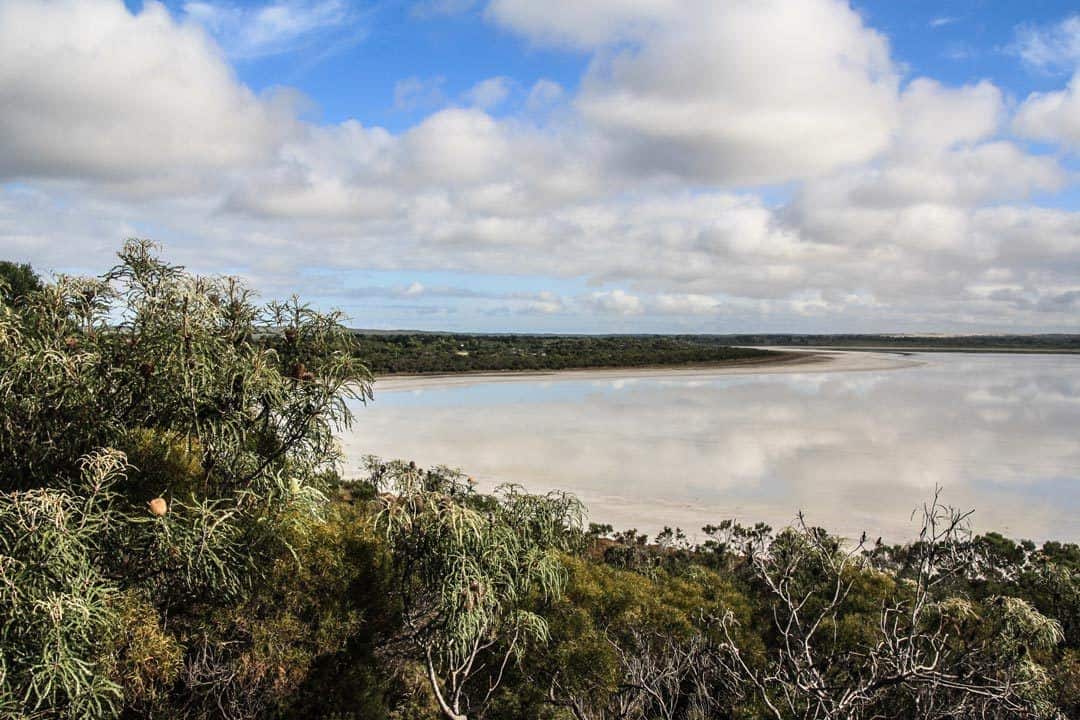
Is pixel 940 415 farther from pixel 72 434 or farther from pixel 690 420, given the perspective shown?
pixel 72 434

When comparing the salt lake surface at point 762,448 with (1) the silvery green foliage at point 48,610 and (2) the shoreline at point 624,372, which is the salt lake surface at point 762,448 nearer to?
(2) the shoreline at point 624,372

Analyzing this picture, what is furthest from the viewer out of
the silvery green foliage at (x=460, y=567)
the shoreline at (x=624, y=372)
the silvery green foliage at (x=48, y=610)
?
the shoreline at (x=624, y=372)

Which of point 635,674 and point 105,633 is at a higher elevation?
point 105,633

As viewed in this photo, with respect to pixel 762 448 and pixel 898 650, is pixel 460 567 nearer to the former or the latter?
pixel 898 650

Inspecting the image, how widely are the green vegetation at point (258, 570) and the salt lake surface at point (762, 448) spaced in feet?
23.0

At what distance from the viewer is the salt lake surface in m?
20.4

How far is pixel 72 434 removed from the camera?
6762mm

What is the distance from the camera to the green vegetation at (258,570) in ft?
18.3

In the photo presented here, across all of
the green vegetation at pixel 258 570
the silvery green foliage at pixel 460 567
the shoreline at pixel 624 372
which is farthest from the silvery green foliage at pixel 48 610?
the shoreline at pixel 624 372

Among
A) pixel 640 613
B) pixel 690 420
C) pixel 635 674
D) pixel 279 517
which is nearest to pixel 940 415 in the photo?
pixel 690 420

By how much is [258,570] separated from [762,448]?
80.7ft

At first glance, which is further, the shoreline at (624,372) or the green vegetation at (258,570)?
the shoreline at (624,372)

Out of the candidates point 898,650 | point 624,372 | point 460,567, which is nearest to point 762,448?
point 898,650

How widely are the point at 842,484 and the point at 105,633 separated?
69.3 ft
